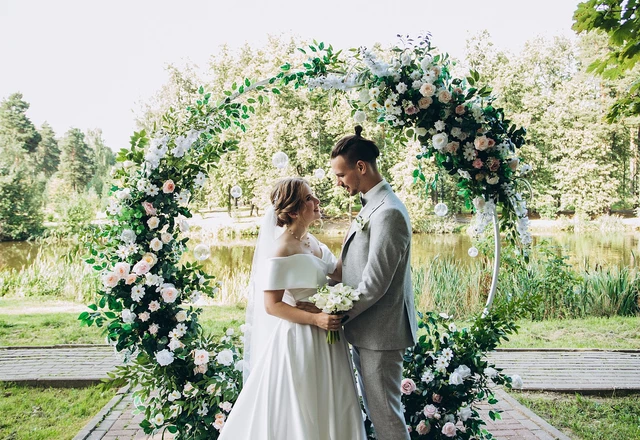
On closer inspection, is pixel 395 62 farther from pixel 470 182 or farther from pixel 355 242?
pixel 355 242

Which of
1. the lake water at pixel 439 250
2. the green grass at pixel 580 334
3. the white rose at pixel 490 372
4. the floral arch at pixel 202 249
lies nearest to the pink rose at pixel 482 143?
the floral arch at pixel 202 249

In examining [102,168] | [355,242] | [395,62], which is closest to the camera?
[355,242]

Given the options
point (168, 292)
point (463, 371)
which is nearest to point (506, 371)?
point (463, 371)

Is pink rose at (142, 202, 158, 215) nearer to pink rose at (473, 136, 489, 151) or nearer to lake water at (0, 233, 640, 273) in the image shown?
pink rose at (473, 136, 489, 151)

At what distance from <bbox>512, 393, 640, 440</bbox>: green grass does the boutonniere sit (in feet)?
8.26

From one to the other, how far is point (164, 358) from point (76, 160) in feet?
32.9

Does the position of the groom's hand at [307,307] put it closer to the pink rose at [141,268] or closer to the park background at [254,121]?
the pink rose at [141,268]

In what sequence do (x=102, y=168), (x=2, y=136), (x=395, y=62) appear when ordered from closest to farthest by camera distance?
(x=395, y=62)
(x=2, y=136)
(x=102, y=168)

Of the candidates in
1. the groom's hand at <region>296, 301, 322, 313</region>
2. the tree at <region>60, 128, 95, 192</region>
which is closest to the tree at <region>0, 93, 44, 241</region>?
the tree at <region>60, 128, 95, 192</region>

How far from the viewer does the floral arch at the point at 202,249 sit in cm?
301

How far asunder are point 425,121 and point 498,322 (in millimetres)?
1323

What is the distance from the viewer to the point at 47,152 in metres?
11.3

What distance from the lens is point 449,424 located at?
9.92 feet

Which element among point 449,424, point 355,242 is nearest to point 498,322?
point 449,424
